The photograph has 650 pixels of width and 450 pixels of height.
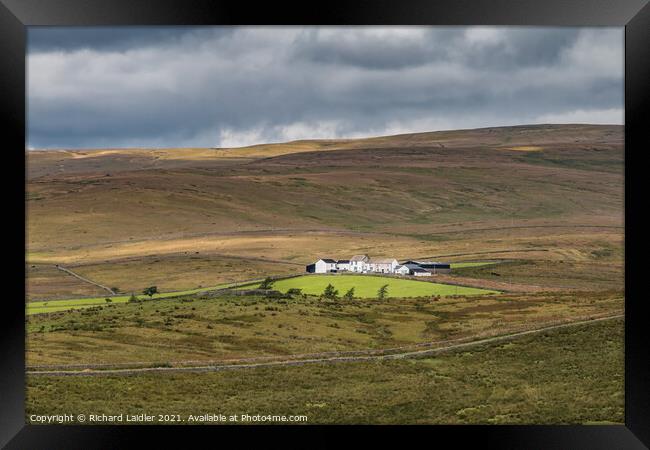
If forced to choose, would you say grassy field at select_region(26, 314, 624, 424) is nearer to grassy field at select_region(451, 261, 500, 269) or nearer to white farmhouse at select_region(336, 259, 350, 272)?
white farmhouse at select_region(336, 259, 350, 272)

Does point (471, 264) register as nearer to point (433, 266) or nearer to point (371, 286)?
point (433, 266)

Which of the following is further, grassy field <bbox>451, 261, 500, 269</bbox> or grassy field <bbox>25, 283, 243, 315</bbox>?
grassy field <bbox>451, 261, 500, 269</bbox>

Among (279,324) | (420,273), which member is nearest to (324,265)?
(420,273)

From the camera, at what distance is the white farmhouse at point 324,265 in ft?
47.8

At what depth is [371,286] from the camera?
13.4m

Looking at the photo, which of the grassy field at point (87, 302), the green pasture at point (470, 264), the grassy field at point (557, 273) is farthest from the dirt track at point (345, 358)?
the green pasture at point (470, 264)

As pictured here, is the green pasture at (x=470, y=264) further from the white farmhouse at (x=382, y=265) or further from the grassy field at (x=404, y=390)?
the grassy field at (x=404, y=390)

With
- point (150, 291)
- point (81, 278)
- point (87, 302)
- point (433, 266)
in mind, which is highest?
point (433, 266)

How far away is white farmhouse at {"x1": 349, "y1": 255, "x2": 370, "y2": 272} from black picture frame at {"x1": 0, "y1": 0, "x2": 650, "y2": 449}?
27.0 feet

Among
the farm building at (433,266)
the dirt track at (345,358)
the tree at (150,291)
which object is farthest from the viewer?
the farm building at (433,266)

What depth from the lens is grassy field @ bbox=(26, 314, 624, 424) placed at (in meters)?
7.68

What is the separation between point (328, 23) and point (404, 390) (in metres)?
5.18

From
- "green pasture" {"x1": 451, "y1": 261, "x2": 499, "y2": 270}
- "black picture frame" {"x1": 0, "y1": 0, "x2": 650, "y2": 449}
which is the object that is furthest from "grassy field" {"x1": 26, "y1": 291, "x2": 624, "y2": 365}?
"black picture frame" {"x1": 0, "y1": 0, "x2": 650, "y2": 449}

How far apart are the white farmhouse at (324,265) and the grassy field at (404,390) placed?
498cm
